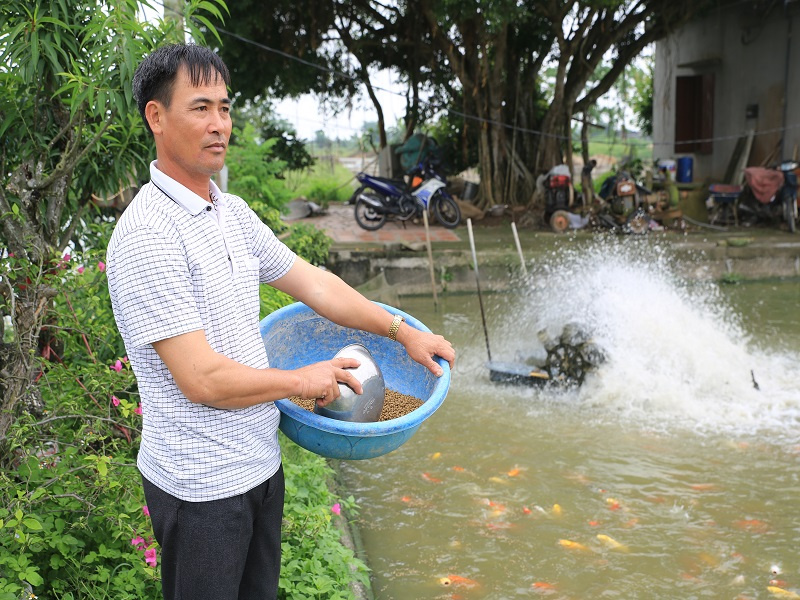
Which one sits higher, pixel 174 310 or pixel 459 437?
pixel 174 310

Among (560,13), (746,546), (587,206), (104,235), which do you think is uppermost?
(560,13)

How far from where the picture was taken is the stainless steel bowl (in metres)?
2.06

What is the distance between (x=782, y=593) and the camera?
3.62 meters

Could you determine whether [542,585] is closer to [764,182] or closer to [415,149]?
[764,182]

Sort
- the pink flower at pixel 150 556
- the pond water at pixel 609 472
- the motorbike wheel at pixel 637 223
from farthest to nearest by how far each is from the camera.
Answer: the motorbike wheel at pixel 637 223 → the pond water at pixel 609 472 → the pink flower at pixel 150 556

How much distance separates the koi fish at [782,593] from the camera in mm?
3597

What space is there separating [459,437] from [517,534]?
4.66ft

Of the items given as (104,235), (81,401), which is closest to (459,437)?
(104,235)

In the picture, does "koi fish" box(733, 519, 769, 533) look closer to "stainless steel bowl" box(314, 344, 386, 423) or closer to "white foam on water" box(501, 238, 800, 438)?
"white foam on water" box(501, 238, 800, 438)

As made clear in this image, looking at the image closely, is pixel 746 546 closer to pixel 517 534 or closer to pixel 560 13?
pixel 517 534

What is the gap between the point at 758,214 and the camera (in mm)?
13078

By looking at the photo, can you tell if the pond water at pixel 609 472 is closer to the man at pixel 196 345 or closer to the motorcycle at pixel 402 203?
the man at pixel 196 345

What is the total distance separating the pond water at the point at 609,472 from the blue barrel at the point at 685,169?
860 centimetres

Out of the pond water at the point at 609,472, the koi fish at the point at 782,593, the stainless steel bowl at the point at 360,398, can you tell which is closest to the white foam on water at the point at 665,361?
the pond water at the point at 609,472
